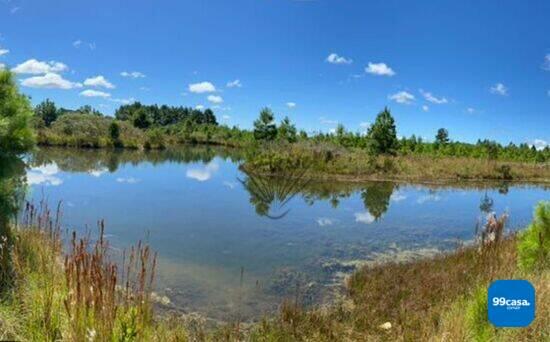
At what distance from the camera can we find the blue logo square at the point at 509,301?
10.5 ft

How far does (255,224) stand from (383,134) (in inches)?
1084

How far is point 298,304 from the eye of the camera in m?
6.67

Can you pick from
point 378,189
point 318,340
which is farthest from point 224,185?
point 318,340

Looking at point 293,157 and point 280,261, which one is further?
point 293,157

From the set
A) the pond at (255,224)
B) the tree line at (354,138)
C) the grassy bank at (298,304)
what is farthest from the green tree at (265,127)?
the grassy bank at (298,304)

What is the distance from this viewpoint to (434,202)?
2162 centimetres

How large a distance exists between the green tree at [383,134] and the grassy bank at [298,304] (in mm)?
30135

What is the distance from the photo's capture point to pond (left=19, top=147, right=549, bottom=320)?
8.09m

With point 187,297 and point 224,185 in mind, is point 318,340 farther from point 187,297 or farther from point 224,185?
point 224,185

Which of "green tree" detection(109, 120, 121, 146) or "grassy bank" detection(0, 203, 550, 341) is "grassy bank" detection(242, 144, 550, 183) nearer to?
"grassy bank" detection(0, 203, 550, 341)

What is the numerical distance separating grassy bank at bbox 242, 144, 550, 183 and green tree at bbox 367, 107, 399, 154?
2835 millimetres

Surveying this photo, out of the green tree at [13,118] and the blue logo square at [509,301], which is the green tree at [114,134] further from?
the blue logo square at [509,301]

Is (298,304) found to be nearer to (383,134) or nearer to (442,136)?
(383,134)

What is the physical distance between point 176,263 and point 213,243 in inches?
80.9
